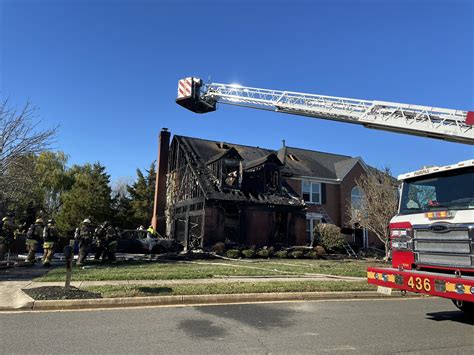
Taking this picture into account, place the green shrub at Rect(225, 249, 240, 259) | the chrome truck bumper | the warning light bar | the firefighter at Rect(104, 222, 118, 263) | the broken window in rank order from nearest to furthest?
the chrome truck bumper, the warning light bar, the firefighter at Rect(104, 222, 118, 263), the green shrub at Rect(225, 249, 240, 259), the broken window

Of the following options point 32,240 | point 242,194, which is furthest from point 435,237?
point 242,194

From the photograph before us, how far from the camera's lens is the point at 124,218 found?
33562 millimetres

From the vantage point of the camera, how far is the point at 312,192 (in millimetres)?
31625

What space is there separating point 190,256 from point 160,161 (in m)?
13.7

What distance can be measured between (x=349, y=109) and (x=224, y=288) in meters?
8.95

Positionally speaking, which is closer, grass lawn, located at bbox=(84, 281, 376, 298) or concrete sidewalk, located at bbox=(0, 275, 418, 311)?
concrete sidewalk, located at bbox=(0, 275, 418, 311)

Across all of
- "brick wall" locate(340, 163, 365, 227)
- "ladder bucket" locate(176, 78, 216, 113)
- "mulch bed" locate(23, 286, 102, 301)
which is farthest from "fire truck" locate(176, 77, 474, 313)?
"brick wall" locate(340, 163, 365, 227)

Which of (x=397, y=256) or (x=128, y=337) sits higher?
(x=397, y=256)

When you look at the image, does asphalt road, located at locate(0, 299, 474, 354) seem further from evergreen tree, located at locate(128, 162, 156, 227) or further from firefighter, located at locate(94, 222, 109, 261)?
evergreen tree, located at locate(128, 162, 156, 227)

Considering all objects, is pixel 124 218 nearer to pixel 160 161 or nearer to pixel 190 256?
pixel 160 161

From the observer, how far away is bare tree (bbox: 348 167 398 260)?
73.6 feet

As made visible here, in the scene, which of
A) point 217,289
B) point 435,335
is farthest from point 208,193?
point 435,335

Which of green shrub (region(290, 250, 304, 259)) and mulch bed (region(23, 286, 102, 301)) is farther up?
green shrub (region(290, 250, 304, 259))

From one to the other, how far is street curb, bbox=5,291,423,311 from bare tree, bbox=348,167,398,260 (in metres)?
12.3
